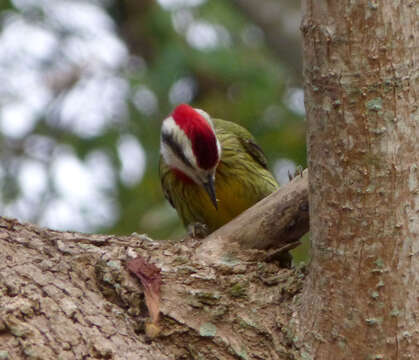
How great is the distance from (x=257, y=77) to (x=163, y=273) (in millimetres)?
3790

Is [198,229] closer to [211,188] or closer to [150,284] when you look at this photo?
[211,188]

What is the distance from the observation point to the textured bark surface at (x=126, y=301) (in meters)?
2.74

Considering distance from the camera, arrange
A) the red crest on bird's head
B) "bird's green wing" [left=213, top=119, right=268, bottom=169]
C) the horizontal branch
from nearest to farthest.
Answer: the horizontal branch, the red crest on bird's head, "bird's green wing" [left=213, top=119, right=268, bottom=169]

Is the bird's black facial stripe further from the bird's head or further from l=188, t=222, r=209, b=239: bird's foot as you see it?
l=188, t=222, r=209, b=239: bird's foot

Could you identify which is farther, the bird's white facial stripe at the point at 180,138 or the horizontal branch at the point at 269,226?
the bird's white facial stripe at the point at 180,138

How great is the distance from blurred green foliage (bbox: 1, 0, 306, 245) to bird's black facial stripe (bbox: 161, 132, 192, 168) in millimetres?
1705

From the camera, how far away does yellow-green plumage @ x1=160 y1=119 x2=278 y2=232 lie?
4281mm

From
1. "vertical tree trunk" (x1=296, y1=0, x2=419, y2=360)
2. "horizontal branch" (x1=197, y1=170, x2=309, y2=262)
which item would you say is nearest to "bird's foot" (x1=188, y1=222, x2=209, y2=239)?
"horizontal branch" (x1=197, y1=170, x2=309, y2=262)

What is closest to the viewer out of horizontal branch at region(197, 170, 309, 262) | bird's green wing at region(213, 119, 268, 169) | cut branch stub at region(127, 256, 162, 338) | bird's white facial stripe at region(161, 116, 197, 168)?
cut branch stub at region(127, 256, 162, 338)

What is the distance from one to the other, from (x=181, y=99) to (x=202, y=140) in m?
2.96

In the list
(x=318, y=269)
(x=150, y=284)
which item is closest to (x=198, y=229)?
(x=150, y=284)

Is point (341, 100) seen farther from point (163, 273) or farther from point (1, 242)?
point (1, 242)

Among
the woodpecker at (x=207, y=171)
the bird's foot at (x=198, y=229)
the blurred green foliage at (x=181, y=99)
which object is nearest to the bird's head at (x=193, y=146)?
the woodpecker at (x=207, y=171)

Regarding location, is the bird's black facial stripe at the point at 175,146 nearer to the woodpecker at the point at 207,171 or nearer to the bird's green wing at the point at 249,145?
the woodpecker at the point at 207,171
